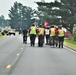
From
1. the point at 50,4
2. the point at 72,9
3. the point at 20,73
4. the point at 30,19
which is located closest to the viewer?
the point at 20,73

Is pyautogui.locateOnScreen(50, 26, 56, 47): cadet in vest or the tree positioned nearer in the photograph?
pyautogui.locateOnScreen(50, 26, 56, 47): cadet in vest

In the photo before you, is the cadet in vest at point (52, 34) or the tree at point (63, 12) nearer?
the cadet in vest at point (52, 34)

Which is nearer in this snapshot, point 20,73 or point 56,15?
point 20,73

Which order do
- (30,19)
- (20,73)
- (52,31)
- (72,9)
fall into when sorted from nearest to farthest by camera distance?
(20,73), (52,31), (72,9), (30,19)

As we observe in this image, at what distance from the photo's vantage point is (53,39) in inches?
1427

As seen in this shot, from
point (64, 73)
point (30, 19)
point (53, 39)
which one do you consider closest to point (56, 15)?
point (53, 39)

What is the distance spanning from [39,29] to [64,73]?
2164 cm

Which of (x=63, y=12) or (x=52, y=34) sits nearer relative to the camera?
(x=52, y=34)

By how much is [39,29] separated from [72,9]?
1425 inches

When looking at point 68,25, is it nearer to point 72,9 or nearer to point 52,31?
point 72,9

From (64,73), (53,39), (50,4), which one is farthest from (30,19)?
(64,73)

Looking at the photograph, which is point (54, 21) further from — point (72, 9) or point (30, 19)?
point (30, 19)

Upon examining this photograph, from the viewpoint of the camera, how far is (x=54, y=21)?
7488 centimetres

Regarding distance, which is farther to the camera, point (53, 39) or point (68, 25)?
point (68, 25)
